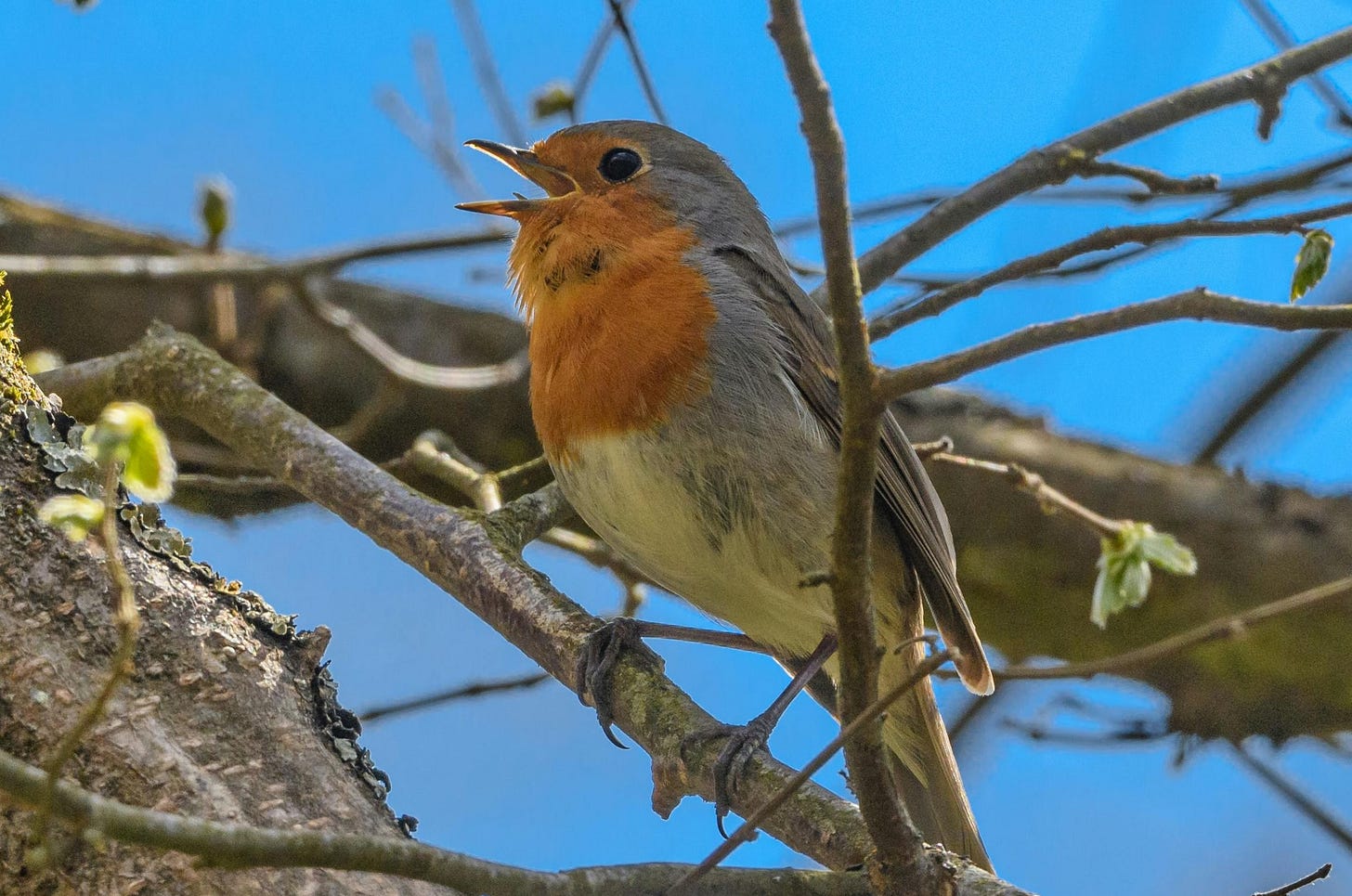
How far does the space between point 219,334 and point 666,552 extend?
8.84 ft

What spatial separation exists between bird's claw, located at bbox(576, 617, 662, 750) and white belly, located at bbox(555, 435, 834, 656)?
296 millimetres

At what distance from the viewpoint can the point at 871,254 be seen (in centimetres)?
399

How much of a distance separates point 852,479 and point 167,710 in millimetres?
1302

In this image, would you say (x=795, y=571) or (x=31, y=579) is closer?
(x=31, y=579)

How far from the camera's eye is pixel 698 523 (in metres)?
3.38

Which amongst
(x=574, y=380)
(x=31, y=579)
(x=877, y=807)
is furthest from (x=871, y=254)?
(x=31, y=579)

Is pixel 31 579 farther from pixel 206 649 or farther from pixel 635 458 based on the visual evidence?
pixel 635 458

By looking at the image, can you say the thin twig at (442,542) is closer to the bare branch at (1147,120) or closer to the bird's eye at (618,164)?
the bird's eye at (618,164)

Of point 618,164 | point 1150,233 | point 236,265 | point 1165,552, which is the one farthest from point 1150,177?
point 236,265

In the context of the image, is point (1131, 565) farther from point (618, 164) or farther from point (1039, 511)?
point (1039, 511)

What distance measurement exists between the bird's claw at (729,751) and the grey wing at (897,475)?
28.8 inches

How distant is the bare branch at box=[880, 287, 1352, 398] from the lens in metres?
1.87

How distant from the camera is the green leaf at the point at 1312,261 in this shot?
106 inches

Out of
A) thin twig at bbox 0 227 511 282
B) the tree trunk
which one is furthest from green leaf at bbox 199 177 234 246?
the tree trunk
